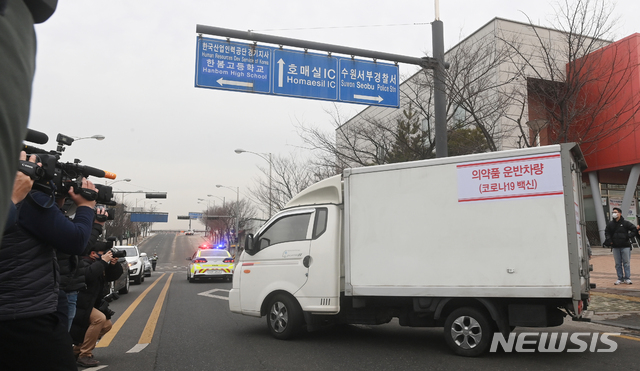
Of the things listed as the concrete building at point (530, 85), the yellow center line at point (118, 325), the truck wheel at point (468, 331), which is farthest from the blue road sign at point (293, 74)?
the truck wheel at point (468, 331)

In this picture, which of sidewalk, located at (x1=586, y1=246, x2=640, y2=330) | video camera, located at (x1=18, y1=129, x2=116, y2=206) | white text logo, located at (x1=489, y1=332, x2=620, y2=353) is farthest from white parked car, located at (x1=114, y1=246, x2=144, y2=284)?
video camera, located at (x1=18, y1=129, x2=116, y2=206)

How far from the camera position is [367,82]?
10922 mm

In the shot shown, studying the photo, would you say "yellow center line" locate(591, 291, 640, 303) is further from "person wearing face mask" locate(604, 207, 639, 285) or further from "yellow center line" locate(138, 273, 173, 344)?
"yellow center line" locate(138, 273, 173, 344)

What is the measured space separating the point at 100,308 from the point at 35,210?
4082 mm

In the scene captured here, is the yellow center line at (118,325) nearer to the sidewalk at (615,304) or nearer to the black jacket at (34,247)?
the black jacket at (34,247)

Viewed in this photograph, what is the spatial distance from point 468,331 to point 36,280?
17.3 feet

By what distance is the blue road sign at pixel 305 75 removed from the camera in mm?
10359

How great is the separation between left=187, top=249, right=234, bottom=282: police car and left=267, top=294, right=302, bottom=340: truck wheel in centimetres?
1236

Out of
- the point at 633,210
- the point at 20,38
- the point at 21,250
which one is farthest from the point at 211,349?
the point at 633,210

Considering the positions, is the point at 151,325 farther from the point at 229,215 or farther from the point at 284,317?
the point at 229,215

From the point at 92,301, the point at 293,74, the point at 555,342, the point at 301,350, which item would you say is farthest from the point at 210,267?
the point at 555,342

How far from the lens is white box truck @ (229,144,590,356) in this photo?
19.9 ft

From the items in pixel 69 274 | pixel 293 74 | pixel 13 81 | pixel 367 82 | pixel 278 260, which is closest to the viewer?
pixel 13 81

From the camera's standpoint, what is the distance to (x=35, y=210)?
104 inches
